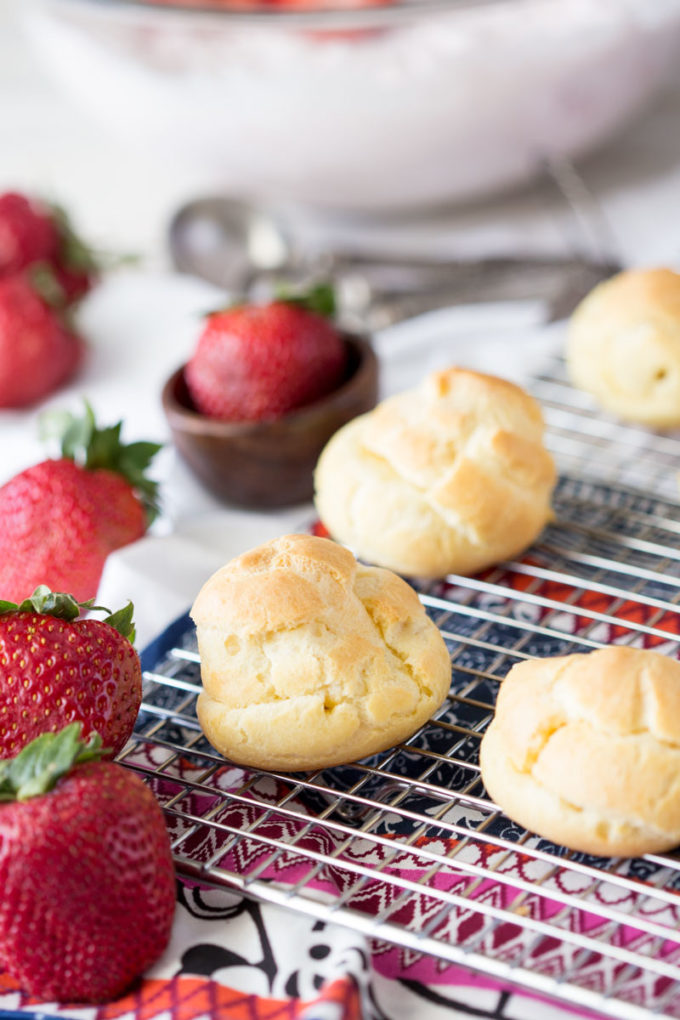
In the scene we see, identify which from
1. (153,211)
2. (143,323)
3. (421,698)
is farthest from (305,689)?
(153,211)

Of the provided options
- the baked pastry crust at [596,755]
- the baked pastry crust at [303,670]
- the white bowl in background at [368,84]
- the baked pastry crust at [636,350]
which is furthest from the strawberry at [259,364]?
the baked pastry crust at [596,755]

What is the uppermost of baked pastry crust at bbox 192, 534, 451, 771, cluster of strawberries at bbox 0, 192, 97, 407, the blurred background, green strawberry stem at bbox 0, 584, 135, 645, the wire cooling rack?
the blurred background

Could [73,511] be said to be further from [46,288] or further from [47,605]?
[46,288]

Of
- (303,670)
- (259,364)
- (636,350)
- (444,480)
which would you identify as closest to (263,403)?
(259,364)

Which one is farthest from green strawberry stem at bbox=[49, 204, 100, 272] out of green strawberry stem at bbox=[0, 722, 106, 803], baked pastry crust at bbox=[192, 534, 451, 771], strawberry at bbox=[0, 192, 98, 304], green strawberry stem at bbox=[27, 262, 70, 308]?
green strawberry stem at bbox=[0, 722, 106, 803]

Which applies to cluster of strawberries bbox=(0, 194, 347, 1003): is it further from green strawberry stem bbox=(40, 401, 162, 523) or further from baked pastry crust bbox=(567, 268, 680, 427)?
baked pastry crust bbox=(567, 268, 680, 427)
